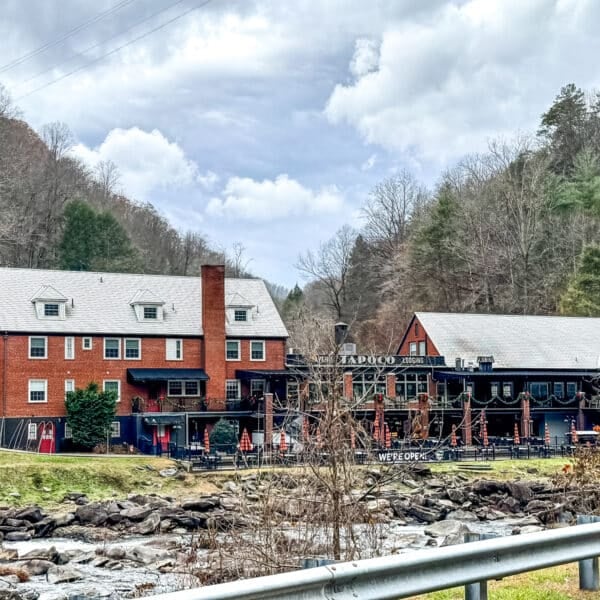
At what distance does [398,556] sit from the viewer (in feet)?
19.9

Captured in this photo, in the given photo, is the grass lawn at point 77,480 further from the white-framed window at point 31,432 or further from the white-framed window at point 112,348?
the white-framed window at point 112,348

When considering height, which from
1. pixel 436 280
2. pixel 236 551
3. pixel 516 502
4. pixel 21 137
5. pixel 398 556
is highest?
pixel 21 137

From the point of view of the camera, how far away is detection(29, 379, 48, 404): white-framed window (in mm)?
48406

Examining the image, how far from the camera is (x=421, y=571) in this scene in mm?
6129

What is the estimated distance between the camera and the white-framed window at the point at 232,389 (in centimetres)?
5259

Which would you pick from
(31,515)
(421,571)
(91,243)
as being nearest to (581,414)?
(31,515)

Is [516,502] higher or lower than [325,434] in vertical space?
lower

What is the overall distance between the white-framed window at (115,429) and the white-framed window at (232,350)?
25.0ft

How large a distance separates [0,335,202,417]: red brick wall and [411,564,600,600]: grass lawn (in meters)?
42.0

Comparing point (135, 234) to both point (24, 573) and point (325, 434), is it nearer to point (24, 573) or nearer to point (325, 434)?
point (24, 573)

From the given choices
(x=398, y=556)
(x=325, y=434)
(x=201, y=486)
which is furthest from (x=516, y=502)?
(x=398, y=556)

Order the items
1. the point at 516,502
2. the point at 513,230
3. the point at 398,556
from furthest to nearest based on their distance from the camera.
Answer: the point at 513,230 → the point at 516,502 → the point at 398,556

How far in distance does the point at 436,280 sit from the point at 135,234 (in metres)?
34.2

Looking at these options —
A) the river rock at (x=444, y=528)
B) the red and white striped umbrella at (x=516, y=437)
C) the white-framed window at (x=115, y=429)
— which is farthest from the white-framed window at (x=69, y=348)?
the river rock at (x=444, y=528)
